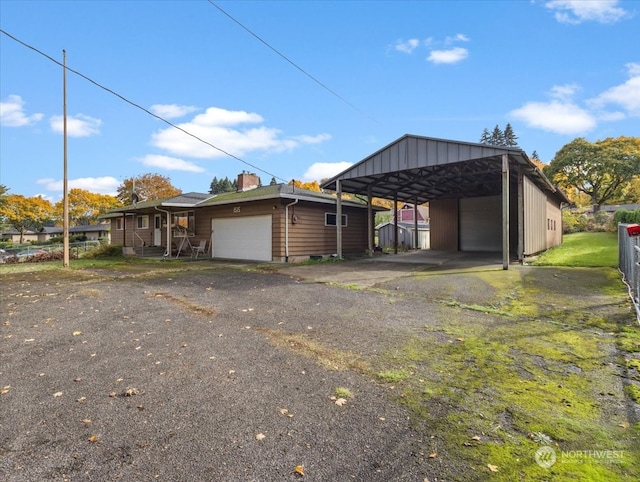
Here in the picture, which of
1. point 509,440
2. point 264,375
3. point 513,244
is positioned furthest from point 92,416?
point 513,244

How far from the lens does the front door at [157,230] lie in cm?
1952

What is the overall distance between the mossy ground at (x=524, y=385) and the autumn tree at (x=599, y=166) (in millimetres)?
34400

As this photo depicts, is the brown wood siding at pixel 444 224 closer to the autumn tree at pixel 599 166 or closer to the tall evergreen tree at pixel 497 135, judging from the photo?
the autumn tree at pixel 599 166

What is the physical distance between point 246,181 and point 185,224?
4327 millimetres

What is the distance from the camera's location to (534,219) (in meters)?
13.6

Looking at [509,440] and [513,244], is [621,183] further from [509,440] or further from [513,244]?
[509,440]

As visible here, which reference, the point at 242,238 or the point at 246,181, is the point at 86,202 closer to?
the point at 246,181

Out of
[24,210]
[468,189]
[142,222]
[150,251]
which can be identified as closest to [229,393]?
[150,251]

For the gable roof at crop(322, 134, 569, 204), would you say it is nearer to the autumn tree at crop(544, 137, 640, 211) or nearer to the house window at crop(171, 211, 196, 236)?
the house window at crop(171, 211, 196, 236)

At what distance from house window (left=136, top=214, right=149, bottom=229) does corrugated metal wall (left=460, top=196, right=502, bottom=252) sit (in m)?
18.7

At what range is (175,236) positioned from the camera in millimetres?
17750

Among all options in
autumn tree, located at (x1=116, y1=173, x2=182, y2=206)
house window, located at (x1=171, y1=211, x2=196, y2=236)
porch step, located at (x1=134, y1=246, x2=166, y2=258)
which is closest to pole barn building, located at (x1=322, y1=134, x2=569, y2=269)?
house window, located at (x1=171, y1=211, x2=196, y2=236)

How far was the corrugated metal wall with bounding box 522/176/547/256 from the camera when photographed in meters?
12.2

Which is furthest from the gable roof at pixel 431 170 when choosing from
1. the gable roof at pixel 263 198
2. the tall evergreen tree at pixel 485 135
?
the tall evergreen tree at pixel 485 135
